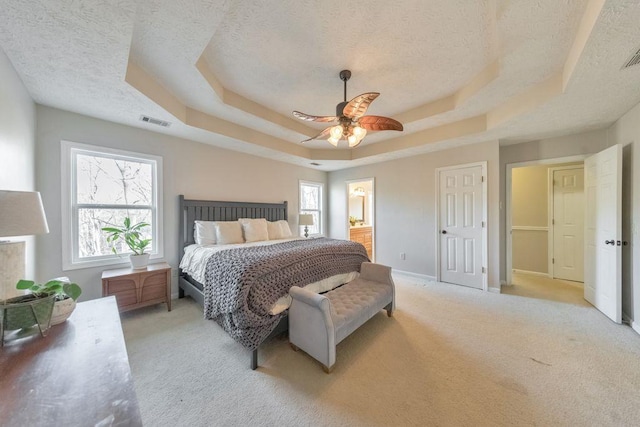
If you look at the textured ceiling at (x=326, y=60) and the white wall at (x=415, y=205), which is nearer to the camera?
the textured ceiling at (x=326, y=60)

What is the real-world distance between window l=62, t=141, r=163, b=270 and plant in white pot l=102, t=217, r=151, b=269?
0.10 m

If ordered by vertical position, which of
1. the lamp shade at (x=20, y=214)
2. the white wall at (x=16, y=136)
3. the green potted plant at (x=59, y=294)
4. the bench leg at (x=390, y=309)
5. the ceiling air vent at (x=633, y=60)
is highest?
the ceiling air vent at (x=633, y=60)

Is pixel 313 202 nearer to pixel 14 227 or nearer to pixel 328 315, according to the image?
pixel 328 315

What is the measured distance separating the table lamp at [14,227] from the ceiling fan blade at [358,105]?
7.16 ft

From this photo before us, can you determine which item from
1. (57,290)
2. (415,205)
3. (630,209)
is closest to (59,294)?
(57,290)

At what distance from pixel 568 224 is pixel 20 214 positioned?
6881 millimetres

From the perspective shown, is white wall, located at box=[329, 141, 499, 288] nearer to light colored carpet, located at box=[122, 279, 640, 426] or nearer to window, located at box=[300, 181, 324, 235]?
window, located at box=[300, 181, 324, 235]

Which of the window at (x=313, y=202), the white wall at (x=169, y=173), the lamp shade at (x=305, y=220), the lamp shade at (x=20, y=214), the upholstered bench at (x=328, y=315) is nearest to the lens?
the lamp shade at (x=20, y=214)

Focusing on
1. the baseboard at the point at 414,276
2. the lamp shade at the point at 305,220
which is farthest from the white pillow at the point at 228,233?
the baseboard at the point at 414,276

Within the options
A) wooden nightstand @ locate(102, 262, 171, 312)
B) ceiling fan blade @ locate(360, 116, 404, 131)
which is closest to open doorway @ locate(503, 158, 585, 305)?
ceiling fan blade @ locate(360, 116, 404, 131)

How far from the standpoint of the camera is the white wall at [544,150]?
3319 mm

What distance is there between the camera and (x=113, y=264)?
3.04 metres

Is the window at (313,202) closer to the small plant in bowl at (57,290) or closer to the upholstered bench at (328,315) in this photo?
the upholstered bench at (328,315)

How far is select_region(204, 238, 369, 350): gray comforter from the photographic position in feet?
6.45
